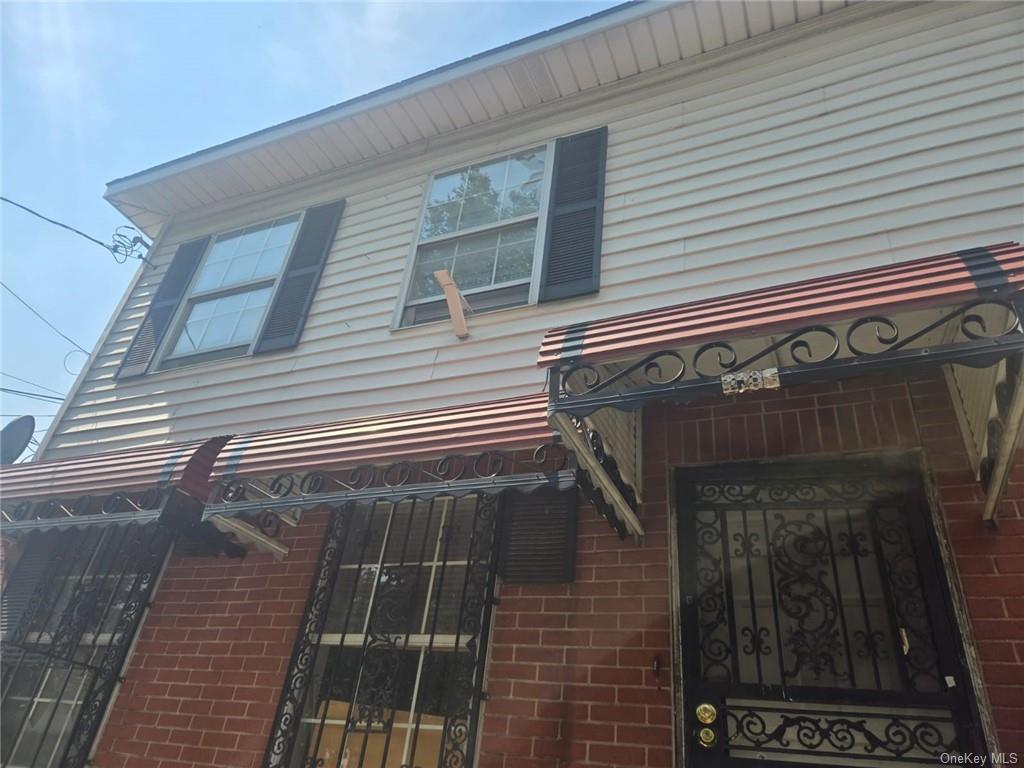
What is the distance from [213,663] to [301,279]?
336 centimetres

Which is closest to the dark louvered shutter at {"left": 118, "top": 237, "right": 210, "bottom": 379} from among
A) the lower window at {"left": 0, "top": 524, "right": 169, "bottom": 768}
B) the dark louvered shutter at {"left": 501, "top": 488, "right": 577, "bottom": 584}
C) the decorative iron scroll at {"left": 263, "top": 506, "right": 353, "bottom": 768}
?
the lower window at {"left": 0, "top": 524, "right": 169, "bottom": 768}

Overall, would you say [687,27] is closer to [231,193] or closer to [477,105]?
[477,105]

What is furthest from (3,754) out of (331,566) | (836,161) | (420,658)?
(836,161)

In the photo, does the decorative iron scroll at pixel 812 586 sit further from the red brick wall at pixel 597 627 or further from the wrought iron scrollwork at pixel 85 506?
the wrought iron scrollwork at pixel 85 506

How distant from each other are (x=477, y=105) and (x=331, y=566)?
4.29 metres

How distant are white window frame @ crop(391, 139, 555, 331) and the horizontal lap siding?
0.35 ft

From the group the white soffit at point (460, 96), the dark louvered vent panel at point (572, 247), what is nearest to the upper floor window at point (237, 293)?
the white soffit at point (460, 96)

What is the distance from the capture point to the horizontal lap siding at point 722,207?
12.4ft

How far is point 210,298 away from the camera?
6.35m

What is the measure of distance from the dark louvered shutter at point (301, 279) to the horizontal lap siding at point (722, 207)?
5.2 inches

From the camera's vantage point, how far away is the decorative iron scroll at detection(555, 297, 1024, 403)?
220 centimetres

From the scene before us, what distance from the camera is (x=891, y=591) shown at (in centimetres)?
286

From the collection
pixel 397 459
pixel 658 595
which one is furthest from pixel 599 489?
pixel 397 459

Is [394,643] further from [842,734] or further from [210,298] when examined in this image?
[210,298]
